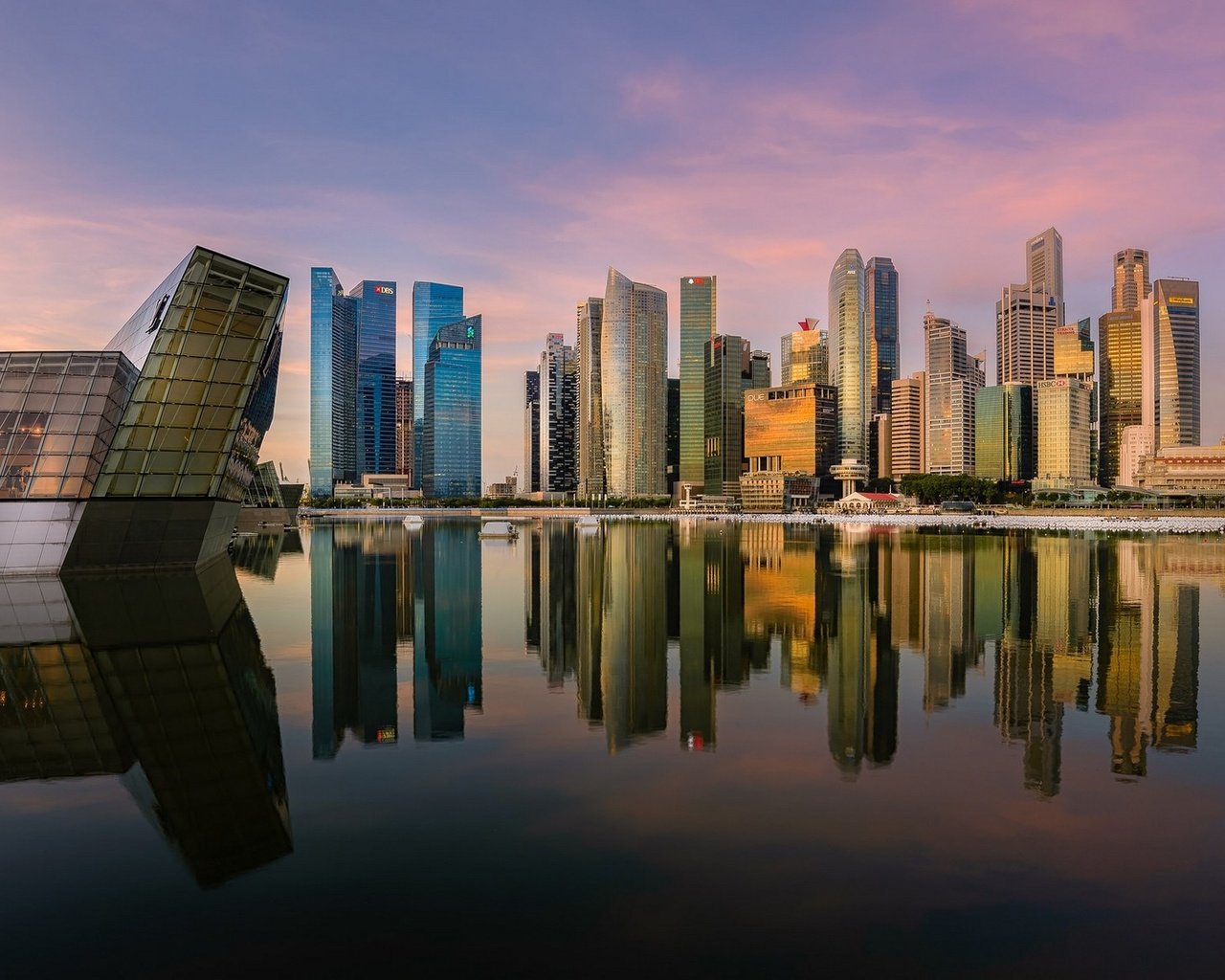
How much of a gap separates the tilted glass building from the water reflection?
457 inches

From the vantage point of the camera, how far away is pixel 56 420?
45.7m

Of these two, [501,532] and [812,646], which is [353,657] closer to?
[812,646]

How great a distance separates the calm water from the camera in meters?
9.44

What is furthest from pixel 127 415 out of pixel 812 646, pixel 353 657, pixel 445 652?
pixel 812 646

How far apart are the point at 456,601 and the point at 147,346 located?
22.8 meters

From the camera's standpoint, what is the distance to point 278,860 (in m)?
11.6

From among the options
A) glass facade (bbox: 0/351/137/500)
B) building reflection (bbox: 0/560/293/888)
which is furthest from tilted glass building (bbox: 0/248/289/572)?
building reflection (bbox: 0/560/293/888)

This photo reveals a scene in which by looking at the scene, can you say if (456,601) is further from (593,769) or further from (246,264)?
(593,769)

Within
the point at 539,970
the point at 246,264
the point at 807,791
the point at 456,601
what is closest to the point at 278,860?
the point at 539,970

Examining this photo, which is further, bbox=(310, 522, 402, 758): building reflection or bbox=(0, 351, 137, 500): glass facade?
bbox=(0, 351, 137, 500): glass facade

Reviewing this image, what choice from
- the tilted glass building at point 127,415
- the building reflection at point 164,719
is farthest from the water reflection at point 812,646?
the tilted glass building at point 127,415

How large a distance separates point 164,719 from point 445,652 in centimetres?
1086

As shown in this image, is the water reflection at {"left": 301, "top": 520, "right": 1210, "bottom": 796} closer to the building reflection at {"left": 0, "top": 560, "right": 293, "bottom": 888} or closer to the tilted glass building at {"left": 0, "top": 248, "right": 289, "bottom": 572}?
the building reflection at {"left": 0, "top": 560, "right": 293, "bottom": 888}

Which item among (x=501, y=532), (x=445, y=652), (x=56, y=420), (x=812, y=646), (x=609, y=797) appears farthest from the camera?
(x=501, y=532)
